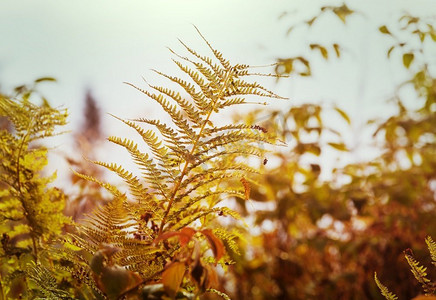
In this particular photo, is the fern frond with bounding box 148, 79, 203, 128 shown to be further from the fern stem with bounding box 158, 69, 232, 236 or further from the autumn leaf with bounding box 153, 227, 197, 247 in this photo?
the autumn leaf with bounding box 153, 227, 197, 247

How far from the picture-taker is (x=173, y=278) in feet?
1.53

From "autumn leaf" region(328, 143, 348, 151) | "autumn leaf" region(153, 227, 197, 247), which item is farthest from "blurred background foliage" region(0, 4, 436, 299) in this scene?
"autumn leaf" region(153, 227, 197, 247)

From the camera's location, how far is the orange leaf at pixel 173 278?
463 millimetres

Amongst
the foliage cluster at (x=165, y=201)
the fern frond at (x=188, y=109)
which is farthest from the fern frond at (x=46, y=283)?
the fern frond at (x=188, y=109)

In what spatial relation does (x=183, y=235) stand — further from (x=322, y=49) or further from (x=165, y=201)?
(x=322, y=49)

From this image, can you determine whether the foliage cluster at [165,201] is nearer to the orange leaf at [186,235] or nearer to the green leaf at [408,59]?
the orange leaf at [186,235]

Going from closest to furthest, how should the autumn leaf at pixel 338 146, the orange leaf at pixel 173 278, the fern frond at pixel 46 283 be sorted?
the orange leaf at pixel 173 278, the fern frond at pixel 46 283, the autumn leaf at pixel 338 146

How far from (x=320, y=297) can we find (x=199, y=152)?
1.82 meters

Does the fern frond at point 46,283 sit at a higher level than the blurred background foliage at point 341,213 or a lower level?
lower

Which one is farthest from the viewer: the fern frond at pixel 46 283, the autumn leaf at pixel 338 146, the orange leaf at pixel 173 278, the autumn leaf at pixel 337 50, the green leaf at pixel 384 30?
the autumn leaf at pixel 338 146

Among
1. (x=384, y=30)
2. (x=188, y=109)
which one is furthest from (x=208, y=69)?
(x=384, y=30)

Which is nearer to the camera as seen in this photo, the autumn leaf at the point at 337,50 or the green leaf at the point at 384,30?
the green leaf at the point at 384,30

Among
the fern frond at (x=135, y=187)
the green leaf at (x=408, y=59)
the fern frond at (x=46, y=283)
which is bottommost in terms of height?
the fern frond at (x=46, y=283)

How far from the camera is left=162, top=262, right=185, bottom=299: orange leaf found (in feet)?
Answer: 1.52
